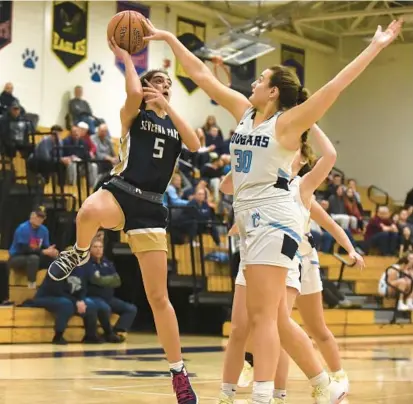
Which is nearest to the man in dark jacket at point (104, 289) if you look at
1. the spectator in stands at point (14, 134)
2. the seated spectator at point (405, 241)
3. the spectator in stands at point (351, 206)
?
the spectator in stands at point (14, 134)

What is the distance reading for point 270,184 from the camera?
455 centimetres

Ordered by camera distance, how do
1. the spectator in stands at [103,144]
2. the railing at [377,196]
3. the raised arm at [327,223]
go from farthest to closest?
the railing at [377,196], the spectator in stands at [103,144], the raised arm at [327,223]

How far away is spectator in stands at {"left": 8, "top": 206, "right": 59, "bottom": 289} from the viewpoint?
11.6 meters

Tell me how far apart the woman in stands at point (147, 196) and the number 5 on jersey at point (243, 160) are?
71 cm

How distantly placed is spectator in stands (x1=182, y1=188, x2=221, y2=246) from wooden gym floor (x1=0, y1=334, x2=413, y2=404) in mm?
2306

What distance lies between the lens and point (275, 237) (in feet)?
14.7

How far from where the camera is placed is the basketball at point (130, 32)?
537 centimetres

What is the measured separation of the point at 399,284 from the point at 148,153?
1152 cm

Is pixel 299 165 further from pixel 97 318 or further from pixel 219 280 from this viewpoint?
pixel 219 280

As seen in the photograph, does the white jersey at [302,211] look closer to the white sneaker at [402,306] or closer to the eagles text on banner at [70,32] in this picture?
the white sneaker at [402,306]

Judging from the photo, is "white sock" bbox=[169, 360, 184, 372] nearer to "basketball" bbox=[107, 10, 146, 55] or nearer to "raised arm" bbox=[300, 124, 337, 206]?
"raised arm" bbox=[300, 124, 337, 206]

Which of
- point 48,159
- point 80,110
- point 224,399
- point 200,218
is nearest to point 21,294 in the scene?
point 48,159

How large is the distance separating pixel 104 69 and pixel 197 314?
23.9ft

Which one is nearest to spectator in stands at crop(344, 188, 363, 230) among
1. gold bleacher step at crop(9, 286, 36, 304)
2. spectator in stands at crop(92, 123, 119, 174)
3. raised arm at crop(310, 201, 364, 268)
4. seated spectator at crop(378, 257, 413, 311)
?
seated spectator at crop(378, 257, 413, 311)
